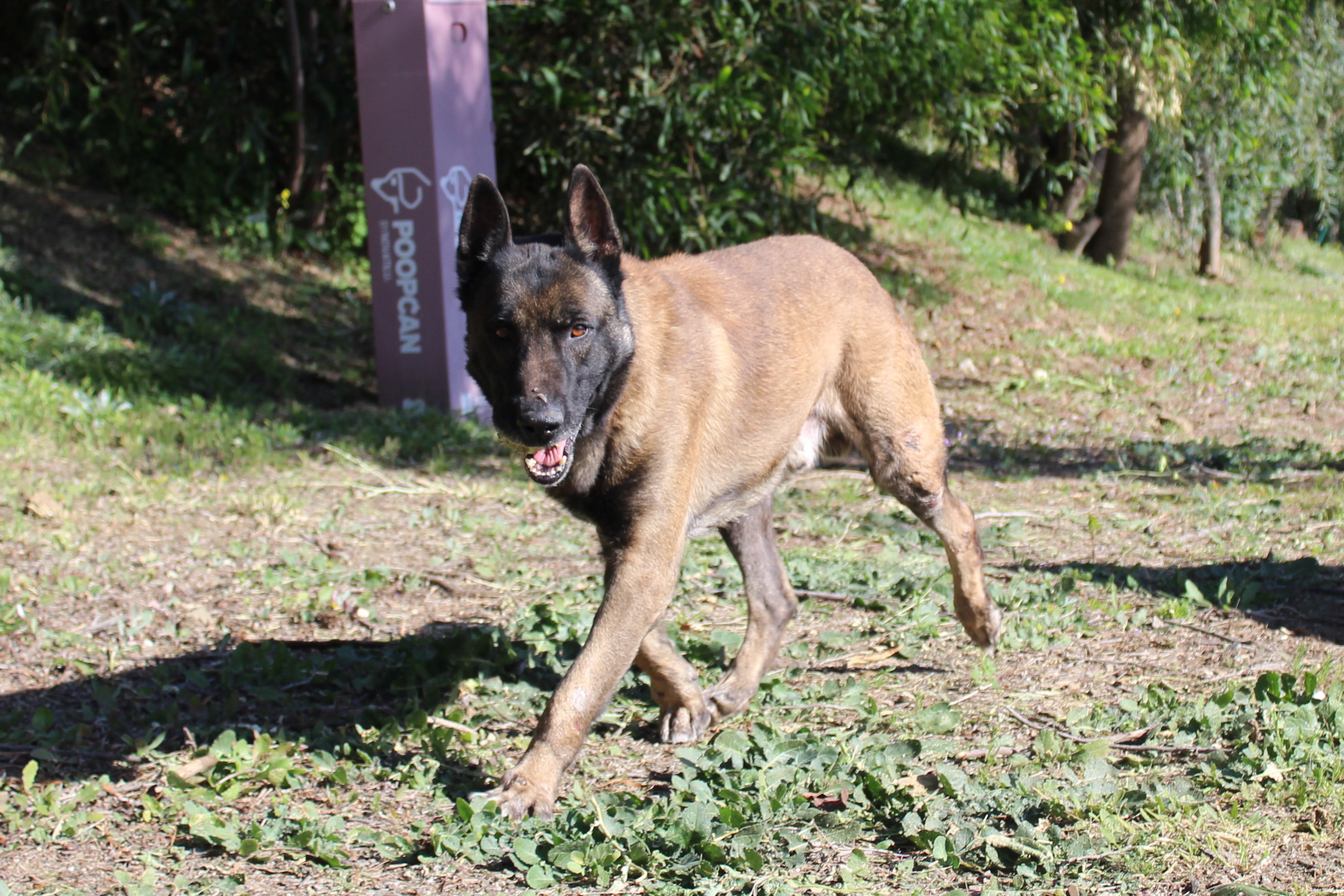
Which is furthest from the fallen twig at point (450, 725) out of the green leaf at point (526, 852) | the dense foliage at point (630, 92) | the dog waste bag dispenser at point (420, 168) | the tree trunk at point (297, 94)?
the tree trunk at point (297, 94)

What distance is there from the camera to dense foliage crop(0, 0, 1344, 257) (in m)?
9.44

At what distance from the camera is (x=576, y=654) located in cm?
457

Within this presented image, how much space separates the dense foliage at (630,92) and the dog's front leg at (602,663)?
623cm

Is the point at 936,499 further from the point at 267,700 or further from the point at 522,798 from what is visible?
the point at 267,700

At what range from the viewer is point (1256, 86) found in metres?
13.4

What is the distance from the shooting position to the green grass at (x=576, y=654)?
123 inches

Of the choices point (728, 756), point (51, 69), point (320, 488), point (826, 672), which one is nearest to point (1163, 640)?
point (826, 672)

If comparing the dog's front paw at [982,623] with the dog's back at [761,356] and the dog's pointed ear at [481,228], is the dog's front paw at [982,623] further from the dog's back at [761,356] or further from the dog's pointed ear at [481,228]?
the dog's pointed ear at [481,228]

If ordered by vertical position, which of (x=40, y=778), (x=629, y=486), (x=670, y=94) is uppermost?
(x=670, y=94)

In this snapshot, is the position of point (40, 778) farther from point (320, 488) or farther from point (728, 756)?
point (320, 488)

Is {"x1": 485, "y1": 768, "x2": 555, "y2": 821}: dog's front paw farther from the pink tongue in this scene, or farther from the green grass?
the pink tongue

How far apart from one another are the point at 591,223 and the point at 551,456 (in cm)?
80

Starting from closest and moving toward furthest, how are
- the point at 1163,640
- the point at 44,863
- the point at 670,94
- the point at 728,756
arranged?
the point at 44,863 → the point at 728,756 → the point at 1163,640 → the point at 670,94

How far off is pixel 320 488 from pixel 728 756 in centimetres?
370
